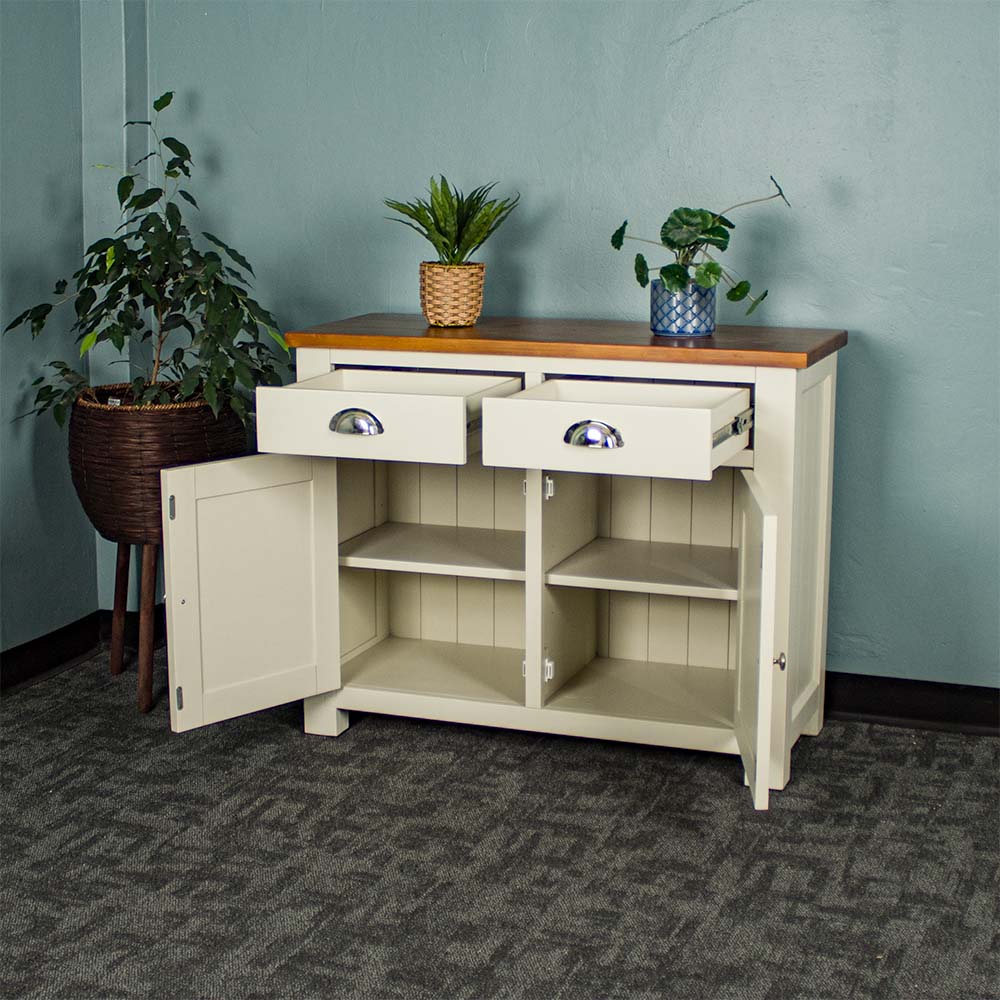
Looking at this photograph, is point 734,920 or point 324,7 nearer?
point 734,920

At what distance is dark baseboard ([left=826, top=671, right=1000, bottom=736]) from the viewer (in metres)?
3.00

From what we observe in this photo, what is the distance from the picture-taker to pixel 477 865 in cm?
234

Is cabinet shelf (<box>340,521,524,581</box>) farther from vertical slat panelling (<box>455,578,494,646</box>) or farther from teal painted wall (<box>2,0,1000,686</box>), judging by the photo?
teal painted wall (<box>2,0,1000,686</box>)

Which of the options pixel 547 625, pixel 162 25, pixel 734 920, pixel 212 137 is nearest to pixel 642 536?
pixel 547 625

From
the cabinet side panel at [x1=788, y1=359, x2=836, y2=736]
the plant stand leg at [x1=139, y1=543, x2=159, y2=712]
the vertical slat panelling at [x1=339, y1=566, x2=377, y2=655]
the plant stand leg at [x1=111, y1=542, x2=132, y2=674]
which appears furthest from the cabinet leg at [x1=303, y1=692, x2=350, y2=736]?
the cabinet side panel at [x1=788, y1=359, x2=836, y2=736]

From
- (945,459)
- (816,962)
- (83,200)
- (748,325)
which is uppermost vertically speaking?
(83,200)

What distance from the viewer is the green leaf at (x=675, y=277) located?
2.69m

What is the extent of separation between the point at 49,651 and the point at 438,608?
0.99 metres

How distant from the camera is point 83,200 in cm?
339

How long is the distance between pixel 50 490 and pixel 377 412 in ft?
4.18

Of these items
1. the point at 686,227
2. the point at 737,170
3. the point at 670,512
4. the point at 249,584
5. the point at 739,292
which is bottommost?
the point at 249,584

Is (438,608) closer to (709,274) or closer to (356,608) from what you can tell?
(356,608)

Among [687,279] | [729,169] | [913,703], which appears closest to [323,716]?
[687,279]

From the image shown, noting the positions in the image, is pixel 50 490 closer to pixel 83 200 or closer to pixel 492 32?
pixel 83 200
